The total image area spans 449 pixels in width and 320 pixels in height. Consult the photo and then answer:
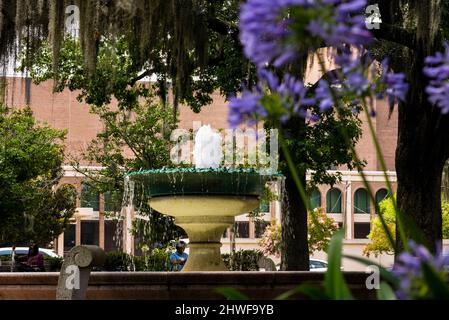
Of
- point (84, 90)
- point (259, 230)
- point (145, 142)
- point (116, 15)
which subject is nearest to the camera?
point (116, 15)

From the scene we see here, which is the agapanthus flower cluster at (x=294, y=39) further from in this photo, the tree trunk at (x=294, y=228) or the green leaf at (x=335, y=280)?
the tree trunk at (x=294, y=228)

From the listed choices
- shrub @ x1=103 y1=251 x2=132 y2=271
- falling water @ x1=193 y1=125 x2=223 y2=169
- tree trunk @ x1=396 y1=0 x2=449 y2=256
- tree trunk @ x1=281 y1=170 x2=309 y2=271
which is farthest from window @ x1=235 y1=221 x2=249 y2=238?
falling water @ x1=193 y1=125 x2=223 y2=169

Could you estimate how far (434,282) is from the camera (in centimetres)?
185

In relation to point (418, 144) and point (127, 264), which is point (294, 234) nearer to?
point (127, 264)

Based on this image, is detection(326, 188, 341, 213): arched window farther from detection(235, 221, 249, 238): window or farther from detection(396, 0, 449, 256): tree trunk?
detection(396, 0, 449, 256): tree trunk

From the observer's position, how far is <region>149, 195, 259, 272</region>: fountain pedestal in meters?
11.9

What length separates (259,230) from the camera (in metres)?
66.9

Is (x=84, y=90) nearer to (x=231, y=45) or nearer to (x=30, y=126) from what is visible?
(x=231, y=45)

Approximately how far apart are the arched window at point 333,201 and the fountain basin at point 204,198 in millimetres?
58453

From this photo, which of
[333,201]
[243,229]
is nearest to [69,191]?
[243,229]

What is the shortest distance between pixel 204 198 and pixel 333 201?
2349 inches

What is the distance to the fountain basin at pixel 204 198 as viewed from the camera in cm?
1171
